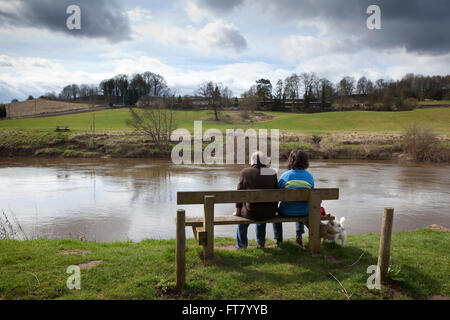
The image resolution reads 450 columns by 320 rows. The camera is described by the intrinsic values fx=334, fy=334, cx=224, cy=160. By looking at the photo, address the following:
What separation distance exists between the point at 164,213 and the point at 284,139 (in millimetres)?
27631

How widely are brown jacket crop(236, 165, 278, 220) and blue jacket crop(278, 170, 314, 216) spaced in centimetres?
20

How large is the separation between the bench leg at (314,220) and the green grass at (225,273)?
21 cm

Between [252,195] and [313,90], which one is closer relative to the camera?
[252,195]

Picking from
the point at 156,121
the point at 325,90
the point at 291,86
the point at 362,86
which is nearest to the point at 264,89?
the point at 291,86

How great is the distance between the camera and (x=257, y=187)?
19.5ft

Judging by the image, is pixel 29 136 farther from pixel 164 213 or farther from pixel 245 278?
pixel 245 278

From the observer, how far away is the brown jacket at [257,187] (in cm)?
579

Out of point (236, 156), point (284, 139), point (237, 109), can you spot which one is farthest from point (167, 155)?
point (237, 109)

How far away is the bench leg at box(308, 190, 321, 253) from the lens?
570 cm

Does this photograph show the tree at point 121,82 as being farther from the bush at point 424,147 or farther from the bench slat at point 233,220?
the bench slat at point 233,220

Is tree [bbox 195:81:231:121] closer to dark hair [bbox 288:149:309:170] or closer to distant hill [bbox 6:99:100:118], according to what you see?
distant hill [bbox 6:99:100:118]

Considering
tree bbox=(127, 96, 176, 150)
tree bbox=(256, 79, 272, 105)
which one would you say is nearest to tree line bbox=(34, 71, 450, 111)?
tree bbox=(256, 79, 272, 105)

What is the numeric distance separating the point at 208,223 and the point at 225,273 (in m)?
0.80

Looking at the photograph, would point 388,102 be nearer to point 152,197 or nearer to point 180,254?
point 152,197
